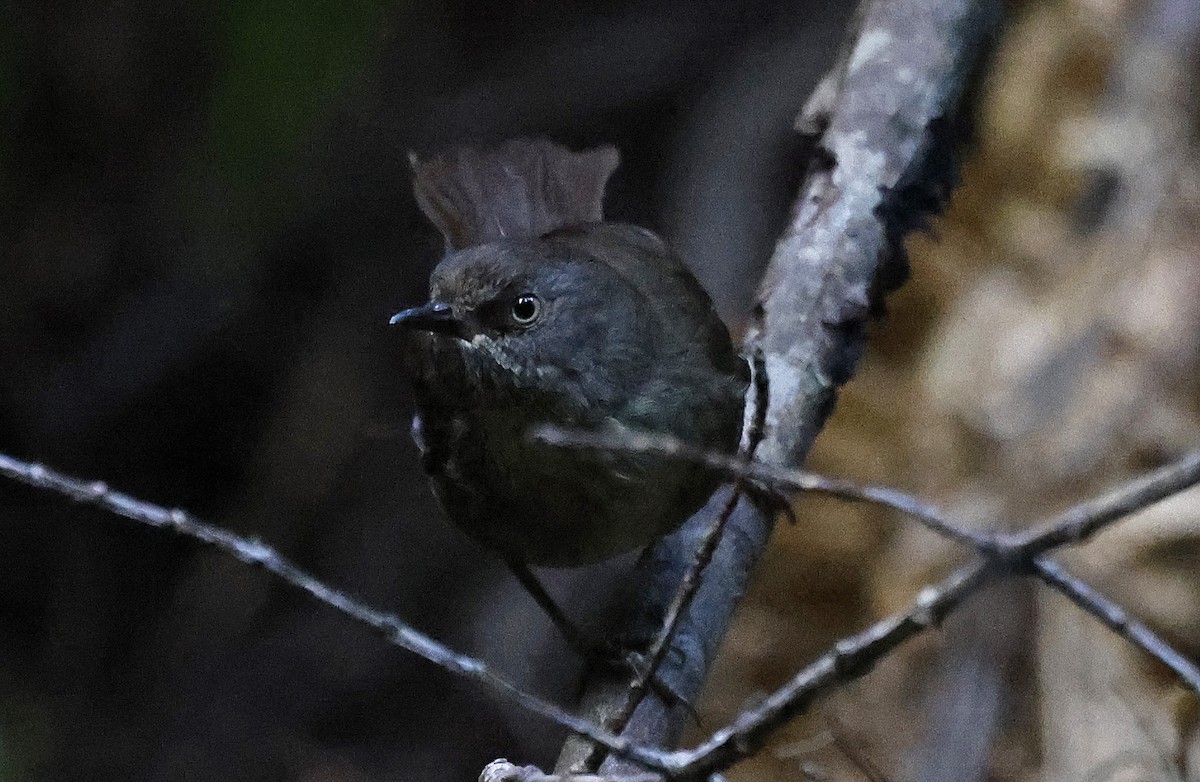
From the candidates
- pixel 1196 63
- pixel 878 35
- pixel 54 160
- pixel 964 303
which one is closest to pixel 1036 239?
pixel 964 303

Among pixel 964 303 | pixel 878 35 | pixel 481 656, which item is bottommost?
pixel 481 656

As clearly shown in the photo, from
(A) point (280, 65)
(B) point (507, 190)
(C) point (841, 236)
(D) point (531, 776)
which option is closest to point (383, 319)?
(A) point (280, 65)

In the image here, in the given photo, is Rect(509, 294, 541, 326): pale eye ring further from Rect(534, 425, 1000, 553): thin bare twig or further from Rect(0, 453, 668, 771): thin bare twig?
Rect(534, 425, 1000, 553): thin bare twig

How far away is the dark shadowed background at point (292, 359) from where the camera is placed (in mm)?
3924

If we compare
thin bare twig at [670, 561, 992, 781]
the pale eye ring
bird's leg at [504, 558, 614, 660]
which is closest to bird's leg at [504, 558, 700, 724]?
bird's leg at [504, 558, 614, 660]

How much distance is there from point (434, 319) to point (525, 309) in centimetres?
16

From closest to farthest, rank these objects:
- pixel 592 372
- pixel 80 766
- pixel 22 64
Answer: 1. pixel 592 372
2. pixel 22 64
3. pixel 80 766

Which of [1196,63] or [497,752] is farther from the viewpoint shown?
[497,752]

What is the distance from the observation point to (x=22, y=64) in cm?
366

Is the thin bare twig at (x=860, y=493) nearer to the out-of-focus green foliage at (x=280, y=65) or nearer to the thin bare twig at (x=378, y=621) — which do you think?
the thin bare twig at (x=378, y=621)

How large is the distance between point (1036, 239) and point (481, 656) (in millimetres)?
2004

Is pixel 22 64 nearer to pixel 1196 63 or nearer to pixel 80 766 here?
pixel 80 766

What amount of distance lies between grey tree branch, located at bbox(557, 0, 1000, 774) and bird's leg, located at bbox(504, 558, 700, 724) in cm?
4

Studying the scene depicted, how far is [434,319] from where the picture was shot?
2297 mm
